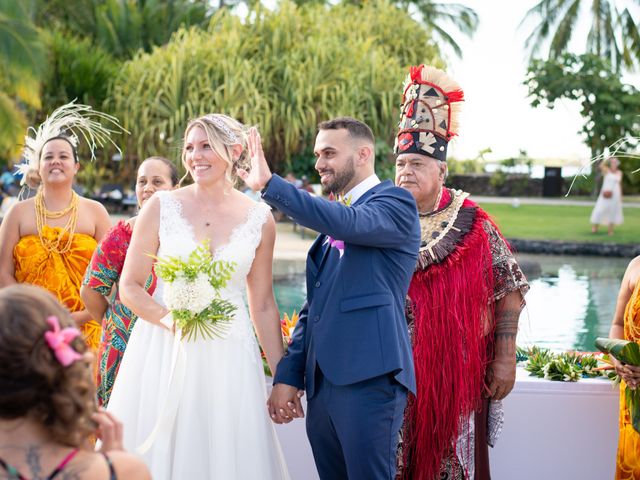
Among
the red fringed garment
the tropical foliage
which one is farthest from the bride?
the tropical foliage

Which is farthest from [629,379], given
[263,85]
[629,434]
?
[263,85]

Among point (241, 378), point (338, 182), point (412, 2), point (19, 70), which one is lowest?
point (241, 378)

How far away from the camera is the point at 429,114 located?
389 cm

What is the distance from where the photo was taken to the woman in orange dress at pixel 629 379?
365 cm

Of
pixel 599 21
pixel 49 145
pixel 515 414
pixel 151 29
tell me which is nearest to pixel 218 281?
pixel 515 414

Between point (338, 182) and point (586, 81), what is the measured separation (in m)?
26.5

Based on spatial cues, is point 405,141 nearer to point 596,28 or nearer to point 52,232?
point 52,232

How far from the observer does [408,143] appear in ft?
12.7

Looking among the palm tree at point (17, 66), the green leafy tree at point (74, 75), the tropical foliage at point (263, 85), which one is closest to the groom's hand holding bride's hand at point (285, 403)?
the tropical foliage at point (263, 85)

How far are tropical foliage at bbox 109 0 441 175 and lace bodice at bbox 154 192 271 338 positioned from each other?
17.3 metres

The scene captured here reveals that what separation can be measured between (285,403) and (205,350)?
1.24 feet

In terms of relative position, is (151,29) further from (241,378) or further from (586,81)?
(241,378)

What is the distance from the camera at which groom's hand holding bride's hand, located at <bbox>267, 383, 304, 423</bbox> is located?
3.35 meters

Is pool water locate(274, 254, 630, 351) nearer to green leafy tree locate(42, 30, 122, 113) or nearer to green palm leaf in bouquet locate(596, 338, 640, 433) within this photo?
green palm leaf in bouquet locate(596, 338, 640, 433)
